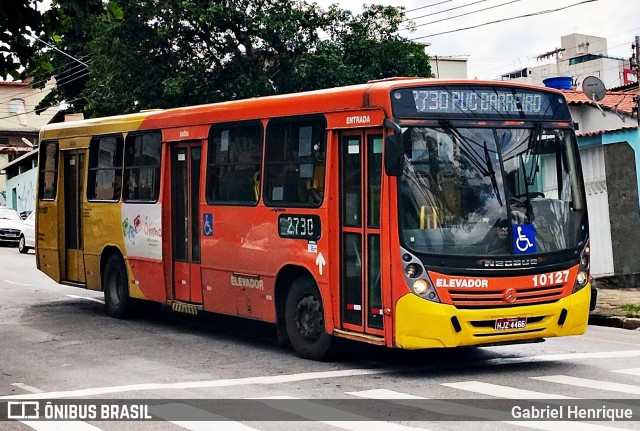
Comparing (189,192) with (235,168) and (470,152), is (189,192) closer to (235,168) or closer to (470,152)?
(235,168)

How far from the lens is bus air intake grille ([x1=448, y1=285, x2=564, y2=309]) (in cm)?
1012

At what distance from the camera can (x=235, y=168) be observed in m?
13.0

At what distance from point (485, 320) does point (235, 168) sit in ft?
14.0

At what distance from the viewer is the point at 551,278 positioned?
34.7 ft

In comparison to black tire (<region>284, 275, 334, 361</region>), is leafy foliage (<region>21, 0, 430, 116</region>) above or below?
above

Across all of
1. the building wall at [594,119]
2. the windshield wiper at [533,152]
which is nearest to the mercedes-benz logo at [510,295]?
the windshield wiper at [533,152]

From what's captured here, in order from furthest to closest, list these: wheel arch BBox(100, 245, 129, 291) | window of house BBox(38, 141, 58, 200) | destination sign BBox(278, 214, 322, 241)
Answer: window of house BBox(38, 141, 58, 200) → wheel arch BBox(100, 245, 129, 291) → destination sign BBox(278, 214, 322, 241)

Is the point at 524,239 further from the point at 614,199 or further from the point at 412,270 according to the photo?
the point at 614,199

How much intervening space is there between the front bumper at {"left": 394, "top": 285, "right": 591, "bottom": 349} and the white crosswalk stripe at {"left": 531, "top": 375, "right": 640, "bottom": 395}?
56 cm

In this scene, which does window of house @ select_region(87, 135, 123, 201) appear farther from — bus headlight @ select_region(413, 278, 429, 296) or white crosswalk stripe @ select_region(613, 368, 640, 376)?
white crosswalk stripe @ select_region(613, 368, 640, 376)

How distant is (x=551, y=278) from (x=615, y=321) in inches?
187

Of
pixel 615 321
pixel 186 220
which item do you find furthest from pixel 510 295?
pixel 186 220

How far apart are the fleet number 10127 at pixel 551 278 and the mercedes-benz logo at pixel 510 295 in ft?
0.90

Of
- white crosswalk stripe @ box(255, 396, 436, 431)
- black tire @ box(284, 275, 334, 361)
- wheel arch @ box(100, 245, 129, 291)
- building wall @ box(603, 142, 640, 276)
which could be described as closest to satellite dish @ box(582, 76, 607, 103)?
building wall @ box(603, 142, 640, 276)
